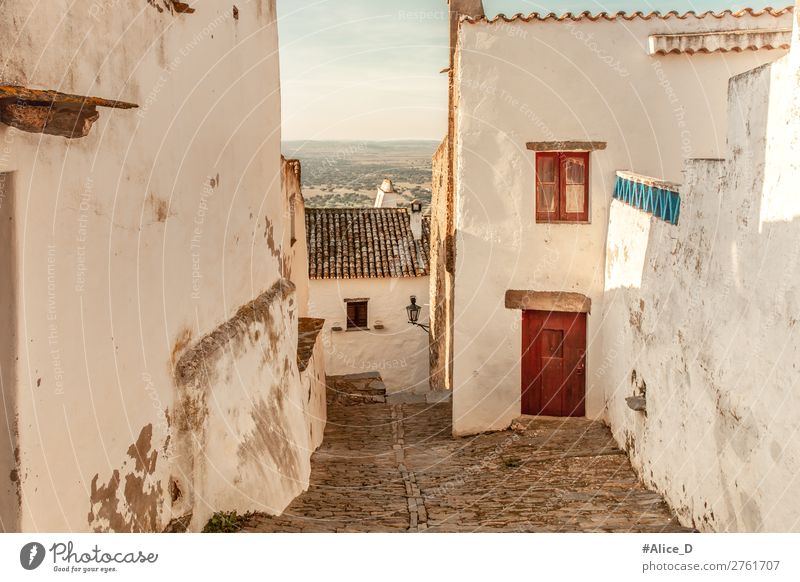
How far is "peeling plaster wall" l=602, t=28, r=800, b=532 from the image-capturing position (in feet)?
17.1

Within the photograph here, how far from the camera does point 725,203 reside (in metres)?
6.50

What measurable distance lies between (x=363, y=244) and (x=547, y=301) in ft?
38.1

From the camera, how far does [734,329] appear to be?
240 inches

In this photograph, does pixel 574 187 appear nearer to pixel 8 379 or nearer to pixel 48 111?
pixel 48 111

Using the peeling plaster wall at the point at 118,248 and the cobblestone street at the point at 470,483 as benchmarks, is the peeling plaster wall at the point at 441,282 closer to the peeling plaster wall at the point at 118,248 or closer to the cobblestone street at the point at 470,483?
the cobblestone street at the point at 470,483

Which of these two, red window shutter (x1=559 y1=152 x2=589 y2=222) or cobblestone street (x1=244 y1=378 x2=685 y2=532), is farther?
red window shutter (x1=559 y1=152 x2=589 y2=222)

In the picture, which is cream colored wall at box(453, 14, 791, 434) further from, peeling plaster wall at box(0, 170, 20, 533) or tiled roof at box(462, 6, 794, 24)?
peeling plaster wall at box(0, 170, 20, 533)

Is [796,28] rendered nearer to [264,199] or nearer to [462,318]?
[264,199]

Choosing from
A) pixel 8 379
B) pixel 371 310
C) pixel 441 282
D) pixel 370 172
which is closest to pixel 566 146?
pixel 441 282

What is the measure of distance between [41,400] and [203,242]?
3.18 meters

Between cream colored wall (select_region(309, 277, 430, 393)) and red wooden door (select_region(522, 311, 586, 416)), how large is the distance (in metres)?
9.60

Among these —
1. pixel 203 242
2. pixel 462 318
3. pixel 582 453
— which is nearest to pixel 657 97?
pixel 462 318

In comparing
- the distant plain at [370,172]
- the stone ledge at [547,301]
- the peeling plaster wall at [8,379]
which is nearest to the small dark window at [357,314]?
the distant plain at [370,172]

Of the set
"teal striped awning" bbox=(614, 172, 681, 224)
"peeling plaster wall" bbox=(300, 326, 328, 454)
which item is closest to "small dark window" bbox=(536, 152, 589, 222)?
"teal striped awning" bbox=(614, 172, 681, 224)
